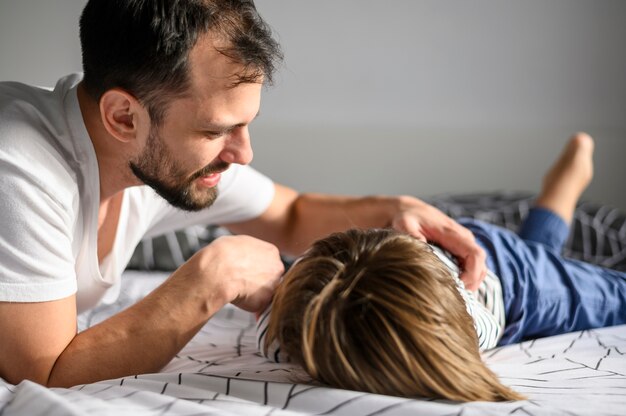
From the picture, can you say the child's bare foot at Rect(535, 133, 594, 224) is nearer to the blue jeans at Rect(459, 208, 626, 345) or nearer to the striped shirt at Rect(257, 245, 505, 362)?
the blue jeans at Rect(459, 208, 626, 345)

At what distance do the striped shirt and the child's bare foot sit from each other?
470 millimetres

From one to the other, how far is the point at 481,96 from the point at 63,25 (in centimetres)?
149

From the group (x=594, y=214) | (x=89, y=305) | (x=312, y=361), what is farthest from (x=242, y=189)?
(x=594, y=214)

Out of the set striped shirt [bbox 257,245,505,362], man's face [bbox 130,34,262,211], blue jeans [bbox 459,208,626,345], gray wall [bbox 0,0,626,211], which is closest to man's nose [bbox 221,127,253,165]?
man's face [bbox 130,34,262,211]

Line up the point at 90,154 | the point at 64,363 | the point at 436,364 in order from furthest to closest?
the point at 90,154 < the point at 64,363 < the point at 436,364

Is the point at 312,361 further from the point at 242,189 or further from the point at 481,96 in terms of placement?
the point at 481,96

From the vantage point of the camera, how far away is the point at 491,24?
2.56m

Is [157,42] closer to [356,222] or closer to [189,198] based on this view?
[189,198]

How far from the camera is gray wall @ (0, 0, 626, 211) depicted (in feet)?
8.41

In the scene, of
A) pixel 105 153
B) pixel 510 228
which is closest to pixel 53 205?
pixel 105 153

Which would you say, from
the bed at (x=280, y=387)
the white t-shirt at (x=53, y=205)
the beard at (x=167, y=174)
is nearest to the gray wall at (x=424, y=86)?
the bed at (x=280, y=387)

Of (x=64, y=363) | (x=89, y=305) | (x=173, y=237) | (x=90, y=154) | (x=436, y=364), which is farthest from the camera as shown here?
(x=173, y=237)

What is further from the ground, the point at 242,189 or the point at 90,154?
the point at 90,154

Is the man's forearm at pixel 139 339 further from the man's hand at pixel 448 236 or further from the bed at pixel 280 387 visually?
the man's hand at pixel 448 236
